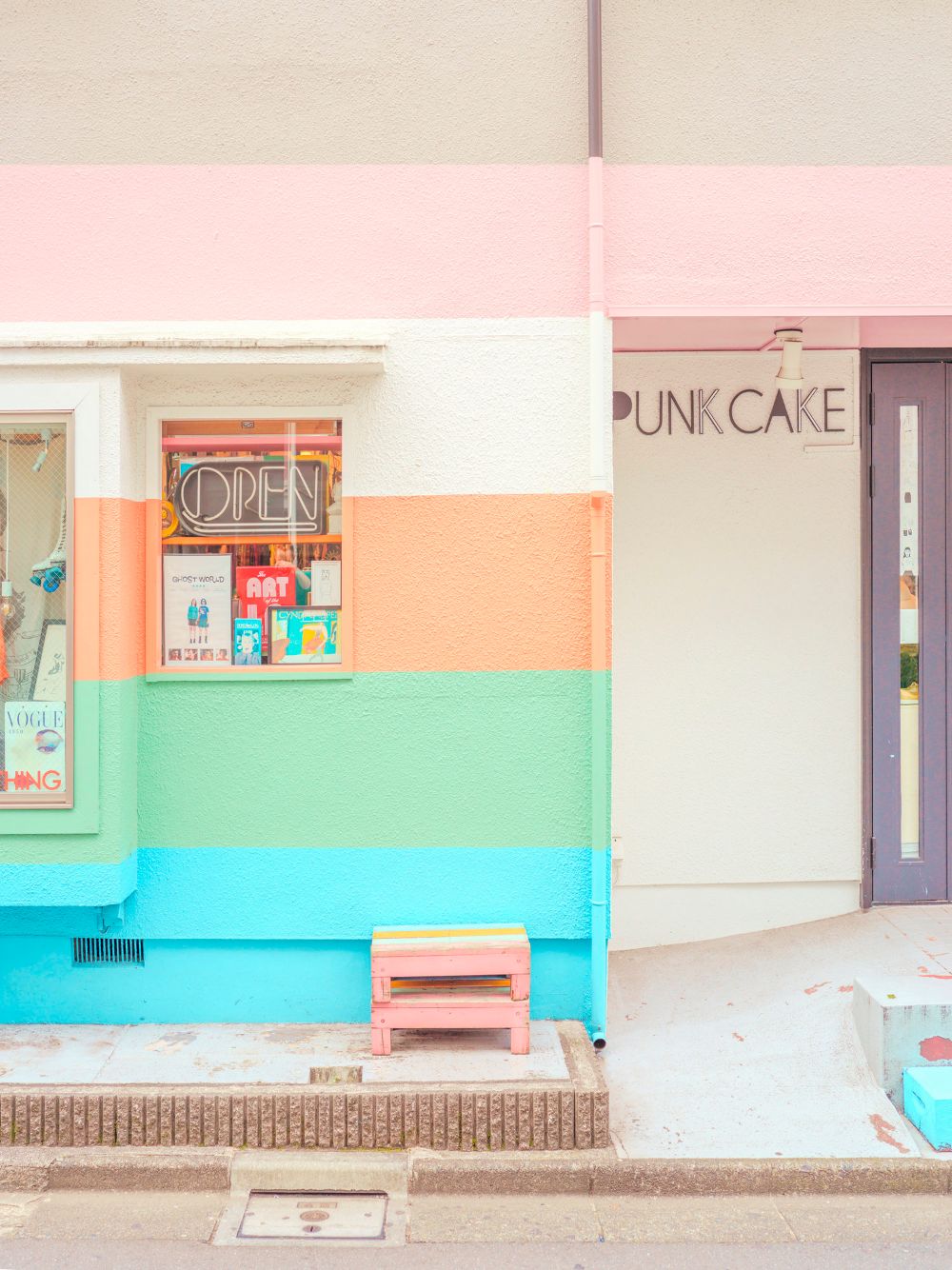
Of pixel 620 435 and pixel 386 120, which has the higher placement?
pixel 386 120

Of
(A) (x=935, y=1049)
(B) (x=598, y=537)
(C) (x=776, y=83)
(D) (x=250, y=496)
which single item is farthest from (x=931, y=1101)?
(C) (x=776, y=83)

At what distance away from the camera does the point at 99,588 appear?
207 inches

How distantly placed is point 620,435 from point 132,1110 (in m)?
4.38

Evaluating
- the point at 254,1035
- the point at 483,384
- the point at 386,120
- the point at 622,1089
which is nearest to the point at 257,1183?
the point at 254,1035

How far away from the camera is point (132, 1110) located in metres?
4.62

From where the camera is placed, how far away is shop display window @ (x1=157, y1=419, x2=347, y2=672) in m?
5.59

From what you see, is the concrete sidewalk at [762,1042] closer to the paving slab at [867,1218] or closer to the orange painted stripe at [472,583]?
the paving slab at [867,1218]

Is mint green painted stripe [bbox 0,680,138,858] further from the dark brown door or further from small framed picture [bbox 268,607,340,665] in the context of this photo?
the dark brown door

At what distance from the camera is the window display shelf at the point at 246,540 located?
5598mm

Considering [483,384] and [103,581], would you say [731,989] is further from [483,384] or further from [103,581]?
[103,581]

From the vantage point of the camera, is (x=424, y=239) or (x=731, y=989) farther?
(x=731, y=989)

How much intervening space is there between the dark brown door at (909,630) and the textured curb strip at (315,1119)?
3.00 m

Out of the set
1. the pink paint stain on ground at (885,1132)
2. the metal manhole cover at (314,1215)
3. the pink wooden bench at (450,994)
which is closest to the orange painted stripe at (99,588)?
the pink wooden bench at (450,994)

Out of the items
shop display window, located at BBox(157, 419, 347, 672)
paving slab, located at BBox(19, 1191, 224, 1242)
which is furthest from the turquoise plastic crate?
shop display window, located at BBox(157, 419, 347, 672)
